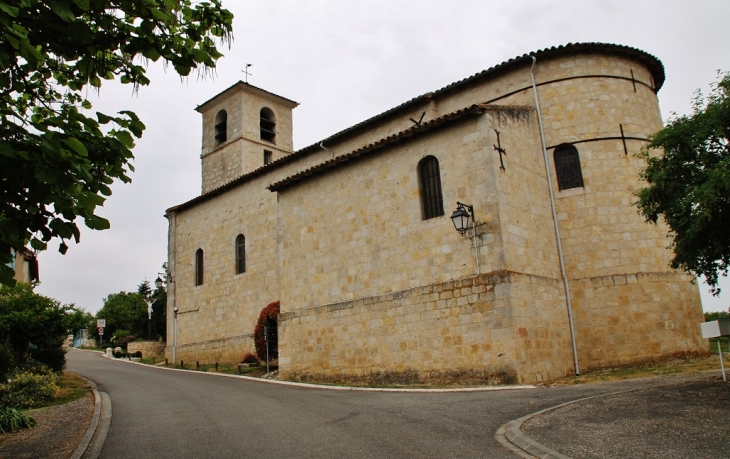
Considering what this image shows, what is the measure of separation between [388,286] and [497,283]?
137 inches

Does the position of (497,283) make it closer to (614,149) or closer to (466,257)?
(466,257)

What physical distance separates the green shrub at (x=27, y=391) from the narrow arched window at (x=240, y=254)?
37.4 ft

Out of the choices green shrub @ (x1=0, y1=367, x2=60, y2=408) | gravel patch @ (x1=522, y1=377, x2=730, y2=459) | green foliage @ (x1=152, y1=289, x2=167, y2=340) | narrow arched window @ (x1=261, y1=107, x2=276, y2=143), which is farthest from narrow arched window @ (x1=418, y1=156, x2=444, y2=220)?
green foliage @ (x1=152, y1=289, x2=167, y2=340)

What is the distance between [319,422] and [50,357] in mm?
13724

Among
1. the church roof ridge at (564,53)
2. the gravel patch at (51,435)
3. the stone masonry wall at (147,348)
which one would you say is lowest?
the gravel patch at (51,435)

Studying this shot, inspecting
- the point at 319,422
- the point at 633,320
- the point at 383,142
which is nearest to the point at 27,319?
the point at 383,142

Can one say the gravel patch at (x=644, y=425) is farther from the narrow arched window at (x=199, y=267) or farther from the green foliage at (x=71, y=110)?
the narrow arched window at (x=199, y=267)

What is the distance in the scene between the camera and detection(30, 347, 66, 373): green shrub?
18984mm

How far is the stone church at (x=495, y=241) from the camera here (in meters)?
14.5

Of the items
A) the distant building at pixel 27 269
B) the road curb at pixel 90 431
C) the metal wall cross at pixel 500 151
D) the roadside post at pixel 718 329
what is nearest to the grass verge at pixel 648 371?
the roadside post at pixel 718 329

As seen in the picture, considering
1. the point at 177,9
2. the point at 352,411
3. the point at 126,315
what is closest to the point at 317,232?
the point at 352,411

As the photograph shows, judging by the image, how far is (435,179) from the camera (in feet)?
53.1

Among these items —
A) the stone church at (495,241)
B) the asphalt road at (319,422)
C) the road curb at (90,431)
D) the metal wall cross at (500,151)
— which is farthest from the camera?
the metal wall cross at (500,151)

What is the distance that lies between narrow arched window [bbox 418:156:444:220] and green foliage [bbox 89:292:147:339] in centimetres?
4333
